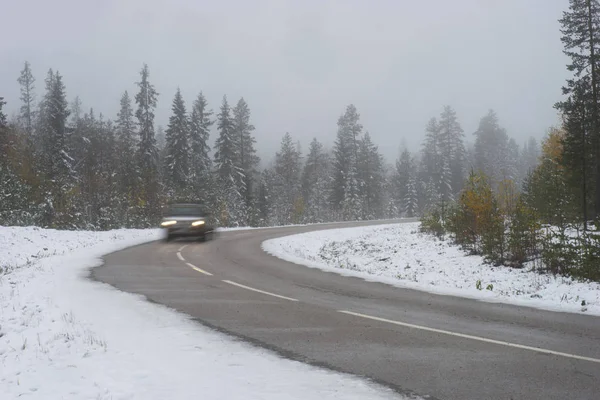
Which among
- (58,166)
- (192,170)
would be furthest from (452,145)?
(58,166)

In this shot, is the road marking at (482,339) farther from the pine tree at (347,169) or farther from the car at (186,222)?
the pine tree at (347,169)

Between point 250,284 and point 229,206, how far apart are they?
39.6 meters

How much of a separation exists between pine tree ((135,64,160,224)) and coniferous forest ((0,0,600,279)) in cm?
16

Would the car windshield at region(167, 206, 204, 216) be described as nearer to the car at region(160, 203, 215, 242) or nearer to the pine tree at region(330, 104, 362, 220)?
the car at region(160, 203, 215, 242)

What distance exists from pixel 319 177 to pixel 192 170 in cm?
2778

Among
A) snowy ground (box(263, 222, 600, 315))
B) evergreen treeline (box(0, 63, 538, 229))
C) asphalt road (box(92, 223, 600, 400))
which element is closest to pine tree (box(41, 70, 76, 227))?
evergreen treeline (box(0, 63, 538, 229))

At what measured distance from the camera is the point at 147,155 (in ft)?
163

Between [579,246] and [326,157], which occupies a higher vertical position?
[326,157]

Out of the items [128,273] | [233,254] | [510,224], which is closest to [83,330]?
[128,273]

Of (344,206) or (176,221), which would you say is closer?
(176,221)

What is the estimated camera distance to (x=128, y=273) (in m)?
12.6

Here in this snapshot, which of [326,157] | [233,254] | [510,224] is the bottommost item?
[233,254]

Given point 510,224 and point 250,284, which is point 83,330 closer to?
point 250,284

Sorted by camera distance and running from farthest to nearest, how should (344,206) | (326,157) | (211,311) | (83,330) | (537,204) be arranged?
1. (326,157)
2. (344,206)
3. (537,204)
4. (211,311)
5. (83,330)
